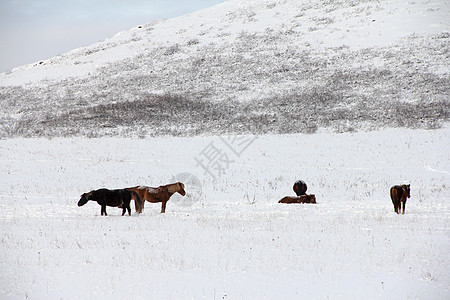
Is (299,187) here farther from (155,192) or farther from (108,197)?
(108,197)

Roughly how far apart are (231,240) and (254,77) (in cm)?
4337

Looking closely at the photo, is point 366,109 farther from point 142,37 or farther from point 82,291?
point 142,37

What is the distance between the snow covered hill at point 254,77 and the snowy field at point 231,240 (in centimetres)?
1612

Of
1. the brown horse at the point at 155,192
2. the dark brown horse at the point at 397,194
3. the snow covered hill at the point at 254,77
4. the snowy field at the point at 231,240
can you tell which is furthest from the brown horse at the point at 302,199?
the snow covered hill at the point at 254,77

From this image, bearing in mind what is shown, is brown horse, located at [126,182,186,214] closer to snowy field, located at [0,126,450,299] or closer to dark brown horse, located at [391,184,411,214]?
snowy field, located at [0,126,450,299]

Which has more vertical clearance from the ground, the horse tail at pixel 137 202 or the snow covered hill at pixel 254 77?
the snow covered hill at pixel 254 77

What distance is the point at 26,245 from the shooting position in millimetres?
7453

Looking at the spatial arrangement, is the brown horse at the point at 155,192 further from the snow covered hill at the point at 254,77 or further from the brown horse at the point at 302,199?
the snow covered hill at the point at 254,77

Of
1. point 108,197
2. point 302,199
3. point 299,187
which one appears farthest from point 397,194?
point 108,197

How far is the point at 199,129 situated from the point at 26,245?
28.5 metres

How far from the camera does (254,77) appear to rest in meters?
49.5

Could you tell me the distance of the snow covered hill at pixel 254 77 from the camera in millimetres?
36812

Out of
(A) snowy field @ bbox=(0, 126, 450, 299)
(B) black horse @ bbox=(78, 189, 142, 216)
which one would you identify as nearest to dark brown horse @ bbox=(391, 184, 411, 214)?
(A) snowy field @ bbox=(0, 126, 450, 299)

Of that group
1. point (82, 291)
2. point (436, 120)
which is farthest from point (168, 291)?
point (436, 120)
